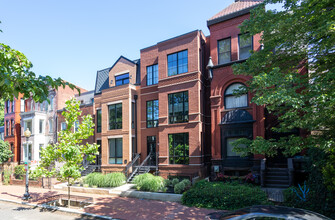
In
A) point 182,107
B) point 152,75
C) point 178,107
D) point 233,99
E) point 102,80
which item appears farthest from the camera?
point 102,80

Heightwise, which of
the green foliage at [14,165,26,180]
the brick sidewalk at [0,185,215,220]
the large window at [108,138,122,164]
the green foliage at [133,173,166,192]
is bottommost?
the green foliage at [14,165,26,180]

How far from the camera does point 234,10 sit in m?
A: 17.0

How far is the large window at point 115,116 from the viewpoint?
20.9 m

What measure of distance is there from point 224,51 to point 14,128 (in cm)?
3071

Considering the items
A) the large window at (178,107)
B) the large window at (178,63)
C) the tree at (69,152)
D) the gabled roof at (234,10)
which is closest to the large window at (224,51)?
Answer: the gabled roof at (234,10)

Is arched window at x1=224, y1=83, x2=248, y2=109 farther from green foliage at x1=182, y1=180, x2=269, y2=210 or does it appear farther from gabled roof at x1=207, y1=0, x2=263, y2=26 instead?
green foliage at x1=182, y1=180, x2=269, y2=210

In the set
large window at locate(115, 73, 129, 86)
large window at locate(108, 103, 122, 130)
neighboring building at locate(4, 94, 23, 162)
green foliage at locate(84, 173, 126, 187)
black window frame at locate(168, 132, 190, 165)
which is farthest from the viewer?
neighboring building at locate(4, 94, 23, 162)

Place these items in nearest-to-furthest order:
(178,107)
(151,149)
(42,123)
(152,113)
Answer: (178,107), (151,149), (152,113), (42,123)

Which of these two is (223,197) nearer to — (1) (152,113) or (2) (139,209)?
(2) (139,209)

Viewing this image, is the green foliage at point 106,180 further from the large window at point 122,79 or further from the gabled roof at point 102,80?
the gabled roof at point 102,80

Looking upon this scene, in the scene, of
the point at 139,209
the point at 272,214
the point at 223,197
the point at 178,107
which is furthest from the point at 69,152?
the point at 272,214

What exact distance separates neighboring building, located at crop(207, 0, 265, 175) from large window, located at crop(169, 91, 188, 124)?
218 cm

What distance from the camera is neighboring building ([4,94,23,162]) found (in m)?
31.2

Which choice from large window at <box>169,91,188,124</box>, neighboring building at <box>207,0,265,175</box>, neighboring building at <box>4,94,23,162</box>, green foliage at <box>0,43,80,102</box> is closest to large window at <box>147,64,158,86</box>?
large window at <box>169,91,188,124</box>
